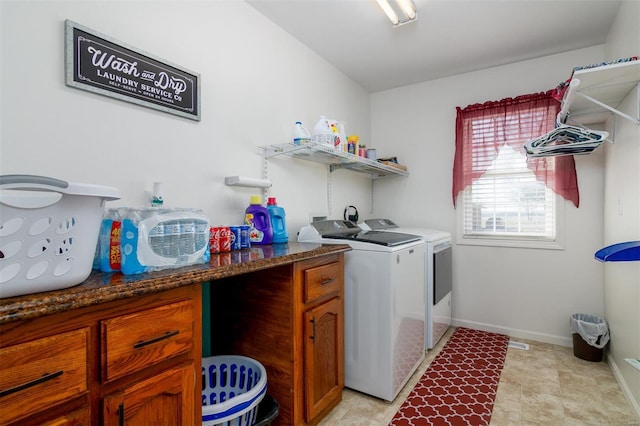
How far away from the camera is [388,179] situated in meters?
3.63

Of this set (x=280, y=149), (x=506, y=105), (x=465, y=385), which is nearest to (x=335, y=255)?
(x=280, y=149)

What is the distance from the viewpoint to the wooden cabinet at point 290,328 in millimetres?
1573

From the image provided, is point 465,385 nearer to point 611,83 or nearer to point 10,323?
point 611,83

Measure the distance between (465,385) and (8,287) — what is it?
7.88 feet

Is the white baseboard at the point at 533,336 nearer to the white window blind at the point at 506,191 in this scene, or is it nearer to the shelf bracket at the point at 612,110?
→ the white window blind at the point at 506,191

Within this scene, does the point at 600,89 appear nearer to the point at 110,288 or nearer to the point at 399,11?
the point at 399,11

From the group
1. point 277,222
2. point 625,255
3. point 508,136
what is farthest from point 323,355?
point 508,136

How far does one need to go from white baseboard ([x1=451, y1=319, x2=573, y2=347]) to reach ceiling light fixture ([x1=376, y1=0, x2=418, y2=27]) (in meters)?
2.74

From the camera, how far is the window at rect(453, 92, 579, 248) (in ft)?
9.19

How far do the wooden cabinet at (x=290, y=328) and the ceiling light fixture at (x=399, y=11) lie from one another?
160 cm

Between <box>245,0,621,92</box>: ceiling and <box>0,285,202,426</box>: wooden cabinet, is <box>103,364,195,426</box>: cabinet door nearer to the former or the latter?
<box>0,285,202,426</box>: wooden cabinet

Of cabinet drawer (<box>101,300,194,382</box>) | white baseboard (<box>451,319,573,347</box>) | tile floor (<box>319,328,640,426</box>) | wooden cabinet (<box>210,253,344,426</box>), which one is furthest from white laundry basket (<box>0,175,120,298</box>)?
white baseboard (<box>451,319,573,347</box>)

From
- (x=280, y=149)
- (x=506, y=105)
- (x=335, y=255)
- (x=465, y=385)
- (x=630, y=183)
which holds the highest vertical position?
(x=506, y=105)

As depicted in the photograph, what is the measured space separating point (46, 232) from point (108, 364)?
0.37m
